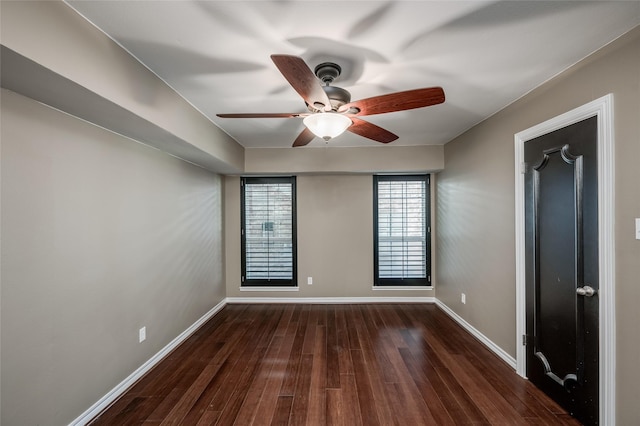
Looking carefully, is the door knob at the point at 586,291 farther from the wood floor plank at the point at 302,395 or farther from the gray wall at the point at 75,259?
the gray wall at the point at 75,259

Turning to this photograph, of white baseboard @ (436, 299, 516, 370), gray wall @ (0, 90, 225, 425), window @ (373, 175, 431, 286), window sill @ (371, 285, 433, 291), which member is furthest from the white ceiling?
window sill @ (371, 285, 433, 291)

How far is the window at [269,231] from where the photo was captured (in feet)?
14.2

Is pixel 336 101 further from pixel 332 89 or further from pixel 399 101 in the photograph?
pixel 399 101

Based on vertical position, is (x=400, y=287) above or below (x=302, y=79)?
below

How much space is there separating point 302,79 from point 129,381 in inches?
108

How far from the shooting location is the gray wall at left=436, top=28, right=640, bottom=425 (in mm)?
1479

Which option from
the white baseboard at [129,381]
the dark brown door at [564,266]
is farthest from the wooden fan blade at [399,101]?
the white baseboard at [129,381]

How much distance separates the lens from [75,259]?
1.78m

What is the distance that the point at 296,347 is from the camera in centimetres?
283

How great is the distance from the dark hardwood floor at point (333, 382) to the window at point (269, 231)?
1.07 m

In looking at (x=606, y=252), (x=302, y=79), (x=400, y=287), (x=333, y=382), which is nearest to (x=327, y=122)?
(x=302, y=79)

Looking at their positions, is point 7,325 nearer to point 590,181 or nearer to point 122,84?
point 122,84

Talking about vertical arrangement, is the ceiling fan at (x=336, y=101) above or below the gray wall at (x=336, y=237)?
above

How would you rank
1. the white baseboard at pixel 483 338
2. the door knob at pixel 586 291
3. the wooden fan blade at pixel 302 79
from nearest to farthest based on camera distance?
the wooden fan blade at pixel 302 79, the door knob at pixel 586 291, the white baseboard at pixel 483 338
